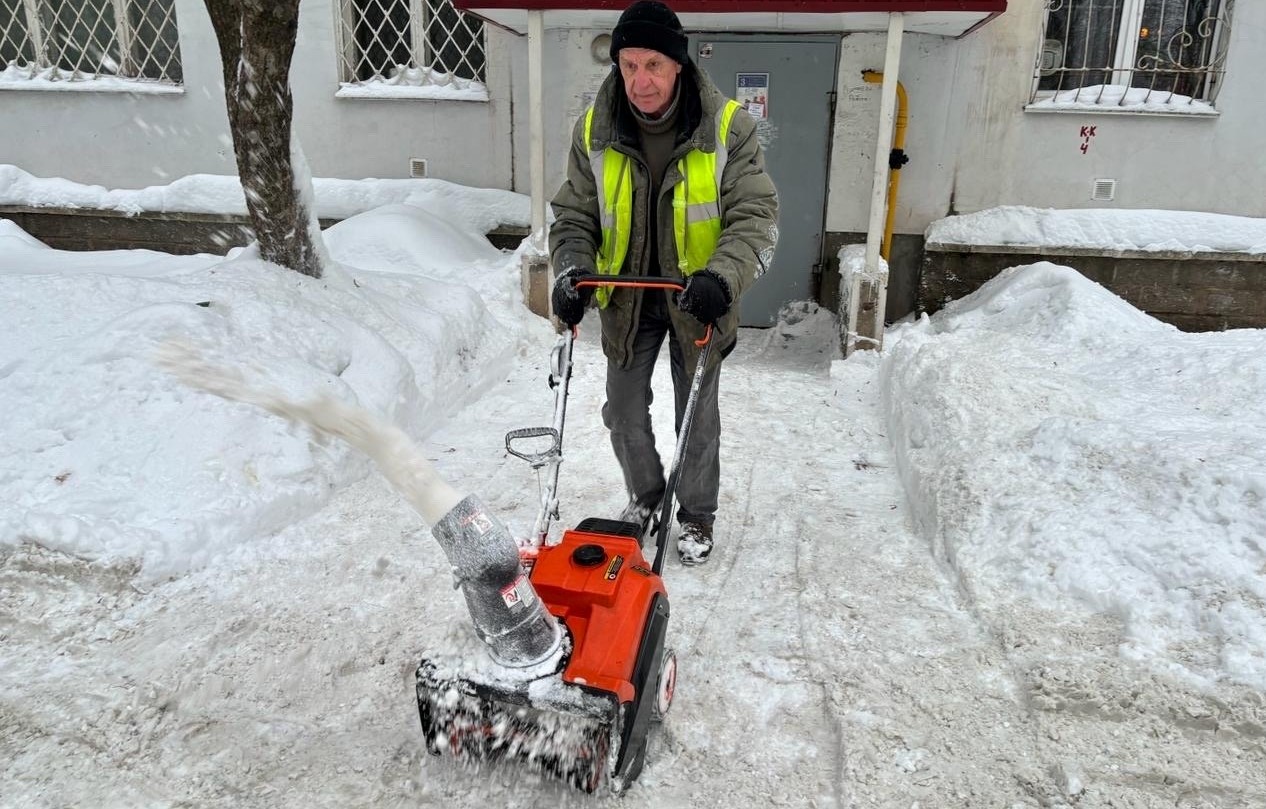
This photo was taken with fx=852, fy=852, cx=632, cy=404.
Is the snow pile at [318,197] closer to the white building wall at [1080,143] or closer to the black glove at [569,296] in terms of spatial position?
the white building wall at [1080,143]

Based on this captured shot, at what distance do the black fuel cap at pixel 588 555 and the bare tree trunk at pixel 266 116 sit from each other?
356cm

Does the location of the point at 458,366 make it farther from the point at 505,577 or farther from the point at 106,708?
the point at 505,577

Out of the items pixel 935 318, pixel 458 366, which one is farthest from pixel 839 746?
pixel 935 318

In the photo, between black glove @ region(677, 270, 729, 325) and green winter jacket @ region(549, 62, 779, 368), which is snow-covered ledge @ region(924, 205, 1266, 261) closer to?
green winter jacket @ region(549, 62, 779, 368)

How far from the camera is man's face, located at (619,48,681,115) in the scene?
8.55 ft

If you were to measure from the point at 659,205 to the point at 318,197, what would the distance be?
6.07 meters

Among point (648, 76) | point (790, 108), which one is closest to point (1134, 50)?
point (790, 108)

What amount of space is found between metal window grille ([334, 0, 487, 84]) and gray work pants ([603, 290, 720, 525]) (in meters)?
5.62

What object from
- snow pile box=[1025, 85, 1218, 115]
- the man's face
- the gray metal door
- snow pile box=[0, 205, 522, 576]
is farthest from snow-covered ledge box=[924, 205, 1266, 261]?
the man's face

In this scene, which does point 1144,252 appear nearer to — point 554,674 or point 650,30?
point 650,30

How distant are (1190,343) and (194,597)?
16.7 feet

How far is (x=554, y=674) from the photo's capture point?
193 cm

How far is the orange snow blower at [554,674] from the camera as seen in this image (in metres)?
1.89

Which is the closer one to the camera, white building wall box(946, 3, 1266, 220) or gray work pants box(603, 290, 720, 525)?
gray work pants box(603, 290, 720, 525)
